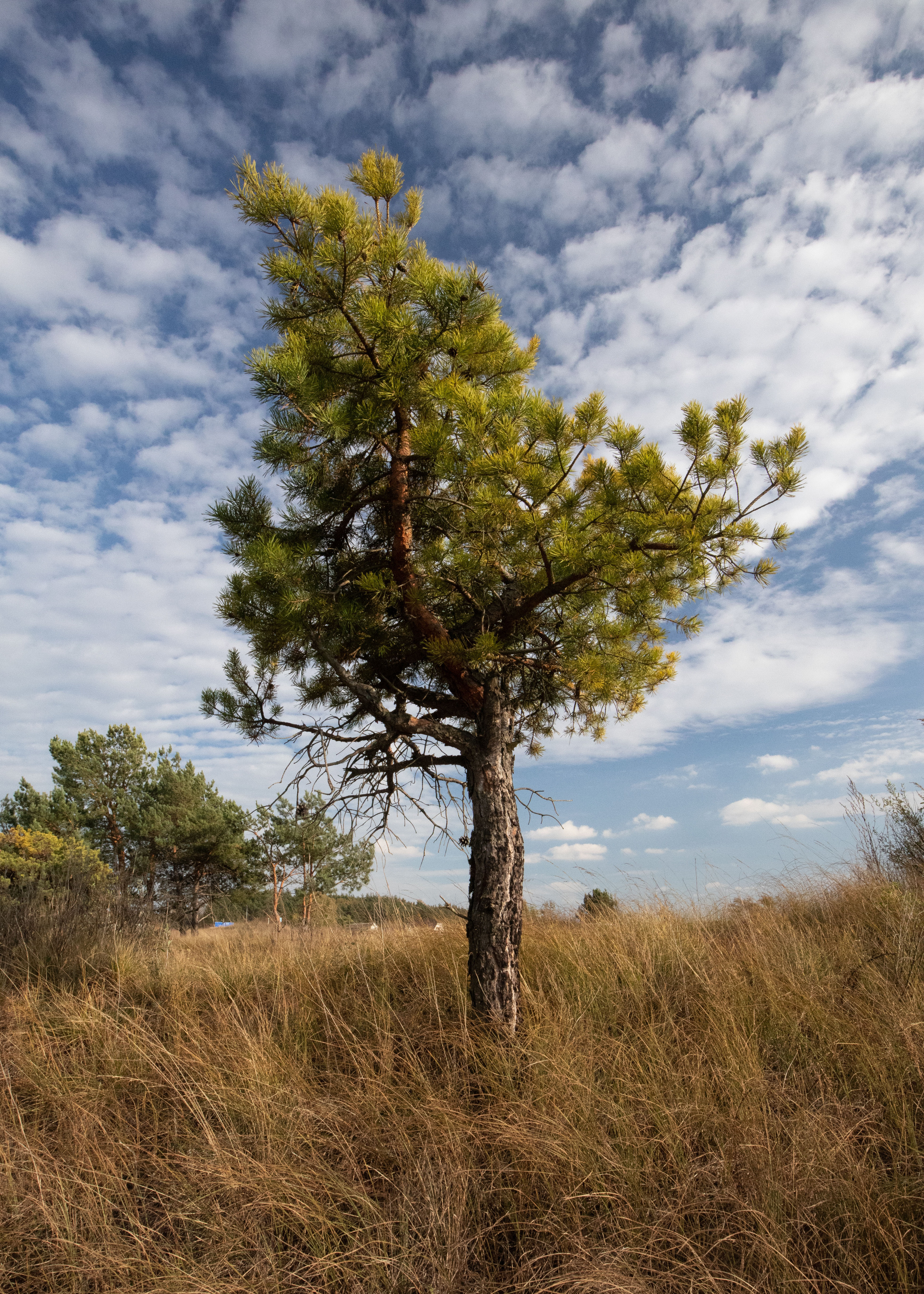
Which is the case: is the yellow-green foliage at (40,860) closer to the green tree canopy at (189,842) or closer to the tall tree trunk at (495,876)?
the green tree canopy at (189,842)

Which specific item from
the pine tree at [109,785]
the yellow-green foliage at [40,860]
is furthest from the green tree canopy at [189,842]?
Answer: the yellow-green foliage at [40,860]

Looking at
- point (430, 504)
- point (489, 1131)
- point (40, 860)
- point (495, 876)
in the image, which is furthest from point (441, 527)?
point (40, 860)

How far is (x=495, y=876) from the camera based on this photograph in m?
3.47

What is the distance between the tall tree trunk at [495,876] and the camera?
337 cm

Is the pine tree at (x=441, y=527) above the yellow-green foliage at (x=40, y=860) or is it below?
above

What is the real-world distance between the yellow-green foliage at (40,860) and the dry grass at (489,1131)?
569 cm

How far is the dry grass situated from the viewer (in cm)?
197

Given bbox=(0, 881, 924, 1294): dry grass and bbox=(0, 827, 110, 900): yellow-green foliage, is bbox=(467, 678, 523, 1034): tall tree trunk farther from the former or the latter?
bbox=(0, 827, 110, 900): yellow-green foliage

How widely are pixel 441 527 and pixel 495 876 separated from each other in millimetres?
2178

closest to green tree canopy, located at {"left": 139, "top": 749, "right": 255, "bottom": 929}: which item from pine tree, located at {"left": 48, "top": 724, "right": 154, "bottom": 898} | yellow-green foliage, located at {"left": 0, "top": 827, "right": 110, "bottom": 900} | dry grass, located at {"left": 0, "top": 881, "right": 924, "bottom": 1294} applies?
pine tree, located at {"left": 48, "top": 724, "right": 154, "bottom": 898}

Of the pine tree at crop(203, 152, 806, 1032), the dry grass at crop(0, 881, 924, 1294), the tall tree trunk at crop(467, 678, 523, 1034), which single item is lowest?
the dry grass at crop(0, 881, 924, 1294)

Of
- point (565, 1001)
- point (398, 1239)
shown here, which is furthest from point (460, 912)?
point (398, 1239)

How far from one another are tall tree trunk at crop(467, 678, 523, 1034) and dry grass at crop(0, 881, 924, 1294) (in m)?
0.20

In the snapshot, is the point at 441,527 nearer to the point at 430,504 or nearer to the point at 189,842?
the point at 430,504
